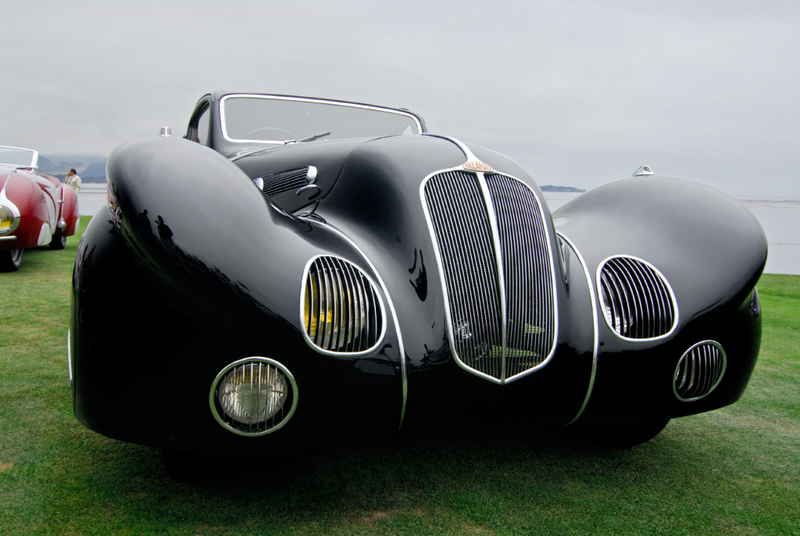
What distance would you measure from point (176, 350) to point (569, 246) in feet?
4.97

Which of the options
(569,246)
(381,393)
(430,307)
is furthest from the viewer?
(569,246)

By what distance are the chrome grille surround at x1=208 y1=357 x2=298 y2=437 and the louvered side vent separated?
1.11 metres

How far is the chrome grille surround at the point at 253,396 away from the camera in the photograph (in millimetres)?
1717

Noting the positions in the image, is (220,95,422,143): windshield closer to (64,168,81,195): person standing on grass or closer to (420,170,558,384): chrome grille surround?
(420,170,558,384): chrome grille surround

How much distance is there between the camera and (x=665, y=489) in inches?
89.7

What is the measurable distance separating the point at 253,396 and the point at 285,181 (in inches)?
50.6

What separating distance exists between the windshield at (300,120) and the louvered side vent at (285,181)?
0.81 meters

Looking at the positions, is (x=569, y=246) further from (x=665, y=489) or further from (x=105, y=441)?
(x=105, y=441)

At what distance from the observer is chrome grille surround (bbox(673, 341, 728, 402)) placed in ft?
7.07

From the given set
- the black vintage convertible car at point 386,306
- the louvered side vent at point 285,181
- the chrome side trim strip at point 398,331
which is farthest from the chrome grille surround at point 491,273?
the louvered side vent at point 285,181

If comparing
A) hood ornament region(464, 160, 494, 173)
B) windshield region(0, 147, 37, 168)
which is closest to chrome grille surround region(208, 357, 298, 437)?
hood ornament region(464, 160, 494, 173)

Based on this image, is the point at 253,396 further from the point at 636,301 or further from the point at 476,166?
the point at 636,301

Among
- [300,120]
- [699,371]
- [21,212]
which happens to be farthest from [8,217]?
[699,371]

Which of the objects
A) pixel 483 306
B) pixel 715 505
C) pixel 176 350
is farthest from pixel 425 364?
pixel 715 505
